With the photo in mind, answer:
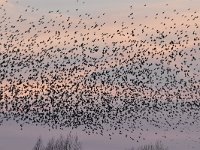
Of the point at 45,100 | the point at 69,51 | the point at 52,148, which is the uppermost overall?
the point at 69,51

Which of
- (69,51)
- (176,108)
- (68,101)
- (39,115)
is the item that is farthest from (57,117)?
(69,51)

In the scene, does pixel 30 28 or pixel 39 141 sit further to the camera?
pixel 39 141

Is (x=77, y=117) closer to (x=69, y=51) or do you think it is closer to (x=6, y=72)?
(x=6, y=72)

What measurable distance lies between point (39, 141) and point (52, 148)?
471 cm

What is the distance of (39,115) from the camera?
50.1 meters

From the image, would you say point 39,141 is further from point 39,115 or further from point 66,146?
point 39,115

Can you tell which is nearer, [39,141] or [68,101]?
[68,101]

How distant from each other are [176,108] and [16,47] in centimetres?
1912

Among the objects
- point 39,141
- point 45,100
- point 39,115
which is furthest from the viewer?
point 39,141

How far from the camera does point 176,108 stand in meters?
46.1

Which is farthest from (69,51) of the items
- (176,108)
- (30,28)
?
(176,108)

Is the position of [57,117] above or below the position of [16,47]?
below

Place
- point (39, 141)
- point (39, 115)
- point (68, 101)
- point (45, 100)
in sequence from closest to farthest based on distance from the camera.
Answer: point (45, 100) < point (68, 101) < point (39, 115) < point (39, 141)

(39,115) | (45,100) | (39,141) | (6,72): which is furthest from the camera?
(39,141)
